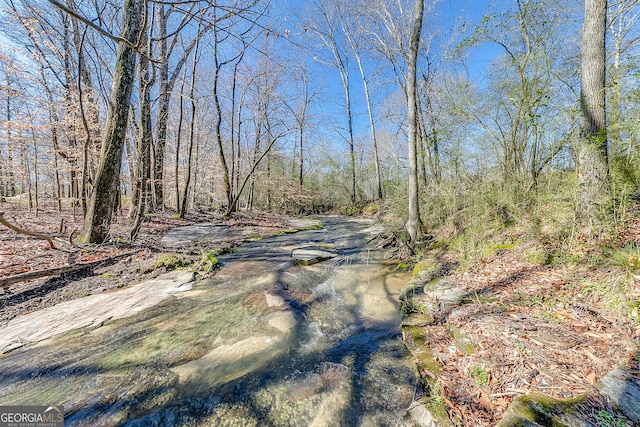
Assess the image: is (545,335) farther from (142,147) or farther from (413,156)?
(142,147)

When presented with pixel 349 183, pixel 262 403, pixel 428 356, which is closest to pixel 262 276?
pixel 262 403

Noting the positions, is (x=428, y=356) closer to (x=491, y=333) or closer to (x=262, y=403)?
(x=491, y=333)

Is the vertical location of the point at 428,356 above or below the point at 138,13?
below

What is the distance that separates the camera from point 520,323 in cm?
206

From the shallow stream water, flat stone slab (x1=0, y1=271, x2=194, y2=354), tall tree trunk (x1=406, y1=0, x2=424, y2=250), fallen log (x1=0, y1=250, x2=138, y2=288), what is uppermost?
tall tree trunk (x1=406, y1=0, x2=424, y2=250)

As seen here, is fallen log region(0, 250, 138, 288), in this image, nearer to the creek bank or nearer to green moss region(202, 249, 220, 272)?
green moss region(202, 249, 220, 272)

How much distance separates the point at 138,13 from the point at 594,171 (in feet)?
25.9

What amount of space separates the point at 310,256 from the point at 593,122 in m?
4.98

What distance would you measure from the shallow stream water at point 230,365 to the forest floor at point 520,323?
52cm

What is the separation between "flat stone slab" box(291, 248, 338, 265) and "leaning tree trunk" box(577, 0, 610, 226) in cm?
421

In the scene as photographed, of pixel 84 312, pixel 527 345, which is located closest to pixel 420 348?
pixel 527 345

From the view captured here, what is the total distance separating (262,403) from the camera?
1.86m

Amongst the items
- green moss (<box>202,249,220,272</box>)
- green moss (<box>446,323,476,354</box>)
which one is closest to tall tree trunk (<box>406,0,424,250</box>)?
green moss (<box>446,323,476,354</box>)

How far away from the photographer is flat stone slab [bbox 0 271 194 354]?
2.53 m
